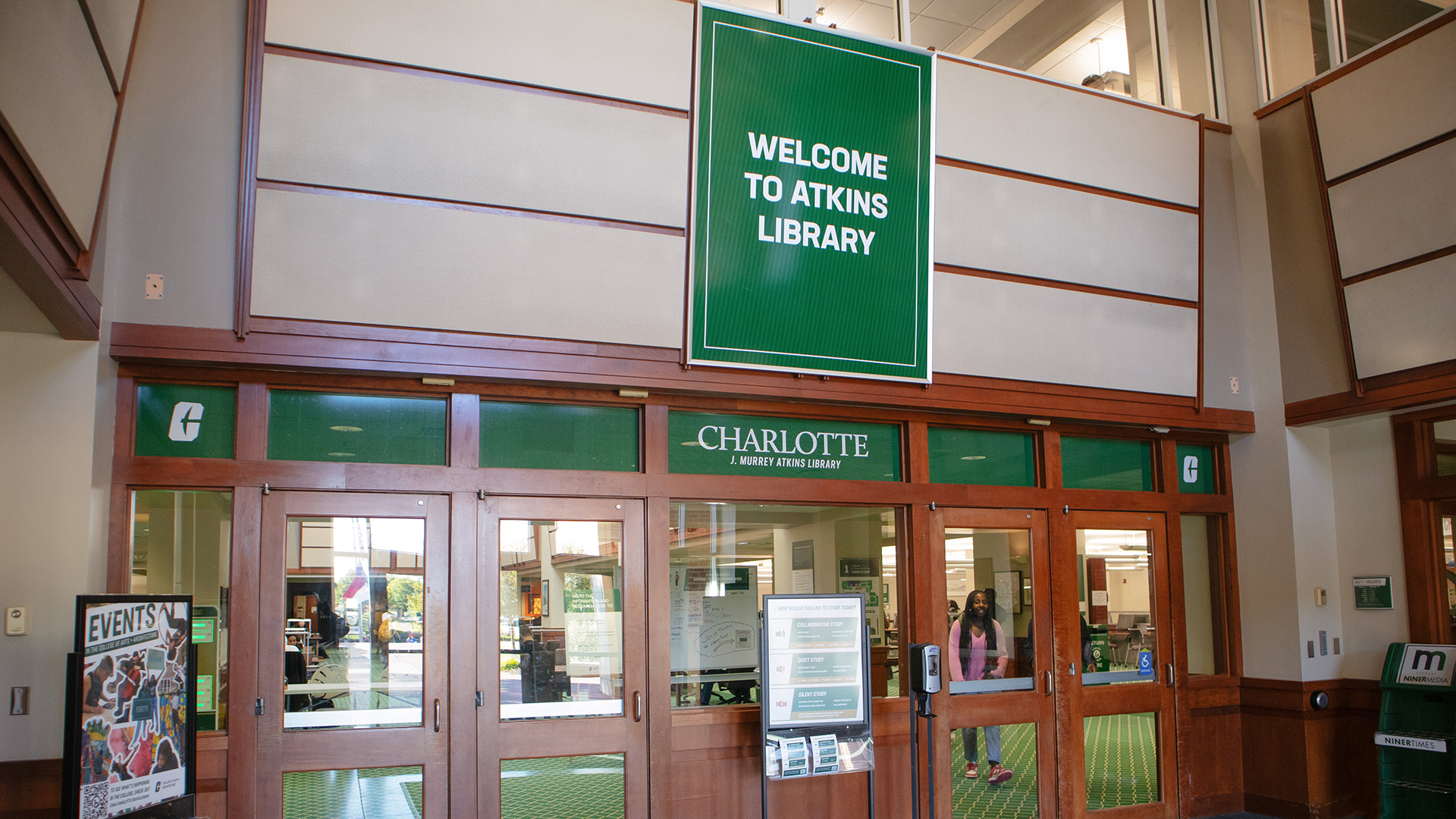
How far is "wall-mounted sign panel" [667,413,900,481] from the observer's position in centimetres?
621

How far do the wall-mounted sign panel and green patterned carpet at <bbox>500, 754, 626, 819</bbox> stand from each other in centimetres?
175

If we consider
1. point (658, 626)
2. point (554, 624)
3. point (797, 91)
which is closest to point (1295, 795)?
point (658, 626)

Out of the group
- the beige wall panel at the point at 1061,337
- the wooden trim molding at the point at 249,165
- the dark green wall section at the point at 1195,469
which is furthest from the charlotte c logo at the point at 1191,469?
the wooden trim molding at the point at 249,165

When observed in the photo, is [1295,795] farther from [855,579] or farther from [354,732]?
[354,732]

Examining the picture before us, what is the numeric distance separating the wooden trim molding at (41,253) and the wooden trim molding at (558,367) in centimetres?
53

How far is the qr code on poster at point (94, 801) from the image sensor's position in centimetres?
394

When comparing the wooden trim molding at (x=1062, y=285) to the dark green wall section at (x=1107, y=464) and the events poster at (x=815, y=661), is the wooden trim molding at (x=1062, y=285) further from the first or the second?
the events poster at (x=815, y=661)

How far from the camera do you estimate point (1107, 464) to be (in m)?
7.48

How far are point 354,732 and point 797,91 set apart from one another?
4.39 metres

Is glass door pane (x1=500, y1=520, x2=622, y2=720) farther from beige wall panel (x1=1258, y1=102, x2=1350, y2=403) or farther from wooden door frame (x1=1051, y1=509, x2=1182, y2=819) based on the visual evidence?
beige wall panel (x1=1258, y1=102, x2=1350, y2=403)

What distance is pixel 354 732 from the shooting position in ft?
17.3

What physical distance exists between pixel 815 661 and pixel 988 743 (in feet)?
5.45

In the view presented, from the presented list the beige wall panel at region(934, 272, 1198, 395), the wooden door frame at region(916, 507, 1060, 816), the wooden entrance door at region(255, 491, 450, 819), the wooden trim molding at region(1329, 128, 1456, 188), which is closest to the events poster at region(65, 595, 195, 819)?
the wooden entrance door at region(255, 491, 450, 819)

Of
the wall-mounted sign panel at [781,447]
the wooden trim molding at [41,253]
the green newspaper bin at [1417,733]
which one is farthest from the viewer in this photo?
the green newspaper bin at [1417,733]
